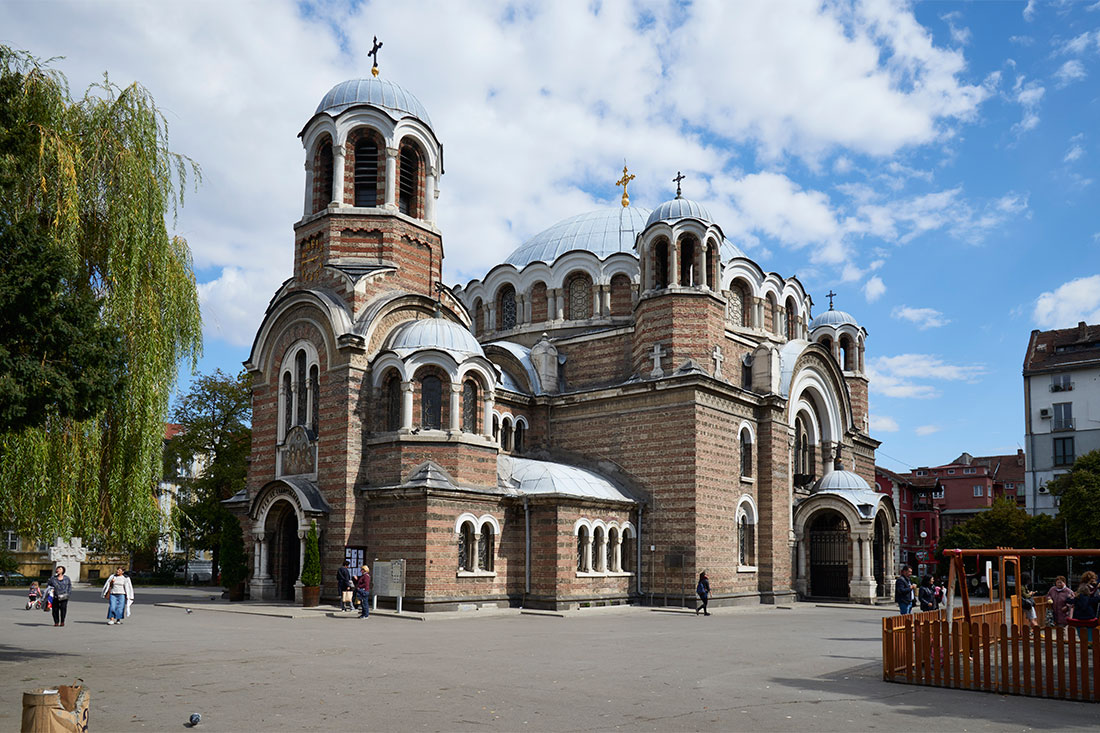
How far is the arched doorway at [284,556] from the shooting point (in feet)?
87.2

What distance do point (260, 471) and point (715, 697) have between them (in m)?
20.2

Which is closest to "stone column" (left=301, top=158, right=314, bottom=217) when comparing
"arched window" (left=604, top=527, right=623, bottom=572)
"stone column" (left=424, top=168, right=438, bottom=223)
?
"stone column" (left=424, top=168, right=438, bottom=223)

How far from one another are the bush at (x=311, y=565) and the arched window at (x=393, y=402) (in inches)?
143

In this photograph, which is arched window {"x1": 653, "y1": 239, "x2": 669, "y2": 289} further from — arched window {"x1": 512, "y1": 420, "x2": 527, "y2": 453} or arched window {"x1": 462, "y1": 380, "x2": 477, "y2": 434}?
arched window {"x1": 462, "y1": 380, "x2": 477, "y2": 434}

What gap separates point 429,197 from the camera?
96.8ft

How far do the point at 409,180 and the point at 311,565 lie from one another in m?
12.4

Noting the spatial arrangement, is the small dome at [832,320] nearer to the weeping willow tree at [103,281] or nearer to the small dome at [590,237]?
the small dome at [590,237]

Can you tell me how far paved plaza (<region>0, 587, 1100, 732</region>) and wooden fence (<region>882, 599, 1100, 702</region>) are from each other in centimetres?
32

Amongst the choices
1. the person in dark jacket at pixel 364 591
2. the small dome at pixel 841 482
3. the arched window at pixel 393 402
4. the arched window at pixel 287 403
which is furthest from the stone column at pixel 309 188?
the small dome at pixel 841 482

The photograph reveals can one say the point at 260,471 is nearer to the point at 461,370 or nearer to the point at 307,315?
the point at 307,315

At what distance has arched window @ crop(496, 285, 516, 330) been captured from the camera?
36.4m

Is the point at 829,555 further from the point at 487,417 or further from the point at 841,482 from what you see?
the point at 487,417

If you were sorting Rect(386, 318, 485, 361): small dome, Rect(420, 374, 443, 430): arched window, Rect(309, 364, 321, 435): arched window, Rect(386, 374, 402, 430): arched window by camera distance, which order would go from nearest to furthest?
Rect(420, 374, 443, 430): arched window < Rect(386, 374, 402, 430): arched window < Rect(386, 318, 485, 361): small dome < Rect(309, 364, 321, 435): arched window

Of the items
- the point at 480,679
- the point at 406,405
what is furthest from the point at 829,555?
the point at 480,679
